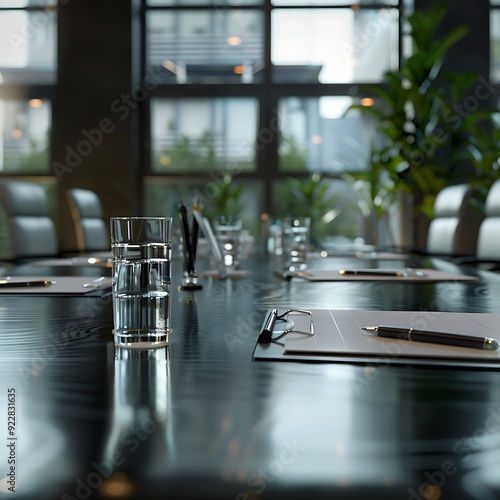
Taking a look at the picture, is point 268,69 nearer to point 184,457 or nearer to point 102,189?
point 102,189

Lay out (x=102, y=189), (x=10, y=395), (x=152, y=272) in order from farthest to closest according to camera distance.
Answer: (x=102, y=189) < (x=152, y=272) < (x=10, y=395)

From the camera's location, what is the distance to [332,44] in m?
5.18

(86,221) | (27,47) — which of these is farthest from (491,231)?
(27,47)

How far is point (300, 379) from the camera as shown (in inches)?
16.1

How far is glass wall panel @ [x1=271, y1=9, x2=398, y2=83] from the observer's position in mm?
5133

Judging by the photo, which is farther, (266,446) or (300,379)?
(300,379)

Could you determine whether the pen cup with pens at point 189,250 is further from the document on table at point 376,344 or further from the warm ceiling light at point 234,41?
the warm ceiling light at point 234,41

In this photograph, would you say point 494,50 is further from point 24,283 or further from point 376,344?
point 376,344

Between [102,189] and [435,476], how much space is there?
478 centimetres

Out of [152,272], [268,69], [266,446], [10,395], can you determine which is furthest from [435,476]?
[268,69]

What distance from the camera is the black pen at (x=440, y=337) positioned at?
48 centimetres

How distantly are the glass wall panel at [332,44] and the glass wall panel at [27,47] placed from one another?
176 centimetres

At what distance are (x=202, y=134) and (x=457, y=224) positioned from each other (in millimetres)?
2870

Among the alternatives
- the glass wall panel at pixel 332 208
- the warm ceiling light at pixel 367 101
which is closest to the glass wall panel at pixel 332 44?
the warm ceiling light at pixel 367 101
